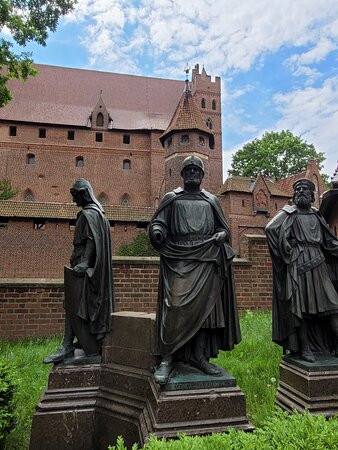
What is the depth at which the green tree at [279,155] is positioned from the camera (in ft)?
113

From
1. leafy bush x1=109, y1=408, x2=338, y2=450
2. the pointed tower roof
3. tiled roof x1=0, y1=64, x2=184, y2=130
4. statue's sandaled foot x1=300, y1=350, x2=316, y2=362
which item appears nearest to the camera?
leafy bush x1=109, y1=408, x2=338, y2=450

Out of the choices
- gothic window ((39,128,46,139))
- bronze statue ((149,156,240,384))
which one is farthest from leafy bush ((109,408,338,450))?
gothic window ((39,128,46,139))

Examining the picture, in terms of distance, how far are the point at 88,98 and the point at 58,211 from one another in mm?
24540

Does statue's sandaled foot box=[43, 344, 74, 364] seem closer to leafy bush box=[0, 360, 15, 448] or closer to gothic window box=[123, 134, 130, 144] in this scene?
leafy bush box=[0, 360, 15, 448]

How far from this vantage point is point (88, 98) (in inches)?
1508

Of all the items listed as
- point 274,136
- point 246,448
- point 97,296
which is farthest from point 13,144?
point 246,448

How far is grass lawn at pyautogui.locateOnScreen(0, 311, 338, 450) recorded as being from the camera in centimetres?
379

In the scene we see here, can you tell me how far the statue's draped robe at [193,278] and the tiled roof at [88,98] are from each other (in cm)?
3440

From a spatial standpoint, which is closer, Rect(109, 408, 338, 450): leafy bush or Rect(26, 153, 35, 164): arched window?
Rect(109, 408, 338, 450): leafy bush

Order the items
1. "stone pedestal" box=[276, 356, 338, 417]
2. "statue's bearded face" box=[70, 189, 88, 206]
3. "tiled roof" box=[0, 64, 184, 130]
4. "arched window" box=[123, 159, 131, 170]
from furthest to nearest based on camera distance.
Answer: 1. "arched window" box=[123, 159, 131, 170]
2. "tiled roof" box=[0, 64, 184, 130]
3. "statue's bearded face" box=[70, 189, 88, 206]
4. "stone pedestal" box=[276, 356, 338, 417]

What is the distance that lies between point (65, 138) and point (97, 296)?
34.3m

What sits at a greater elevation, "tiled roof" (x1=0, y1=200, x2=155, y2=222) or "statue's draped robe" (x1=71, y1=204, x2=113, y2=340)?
"tiled roof" (x1=0, y1=200, x2=155, y2=222)

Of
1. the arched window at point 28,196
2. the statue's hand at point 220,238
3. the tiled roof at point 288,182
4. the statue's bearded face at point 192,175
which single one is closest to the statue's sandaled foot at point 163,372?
the statue's hand at point 220,238

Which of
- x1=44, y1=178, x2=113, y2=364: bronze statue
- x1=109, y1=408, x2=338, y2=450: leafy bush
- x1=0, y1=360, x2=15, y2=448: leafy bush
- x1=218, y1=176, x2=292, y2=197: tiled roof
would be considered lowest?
x1=0, y1=360, x2=15, y2=448: leafy bush
